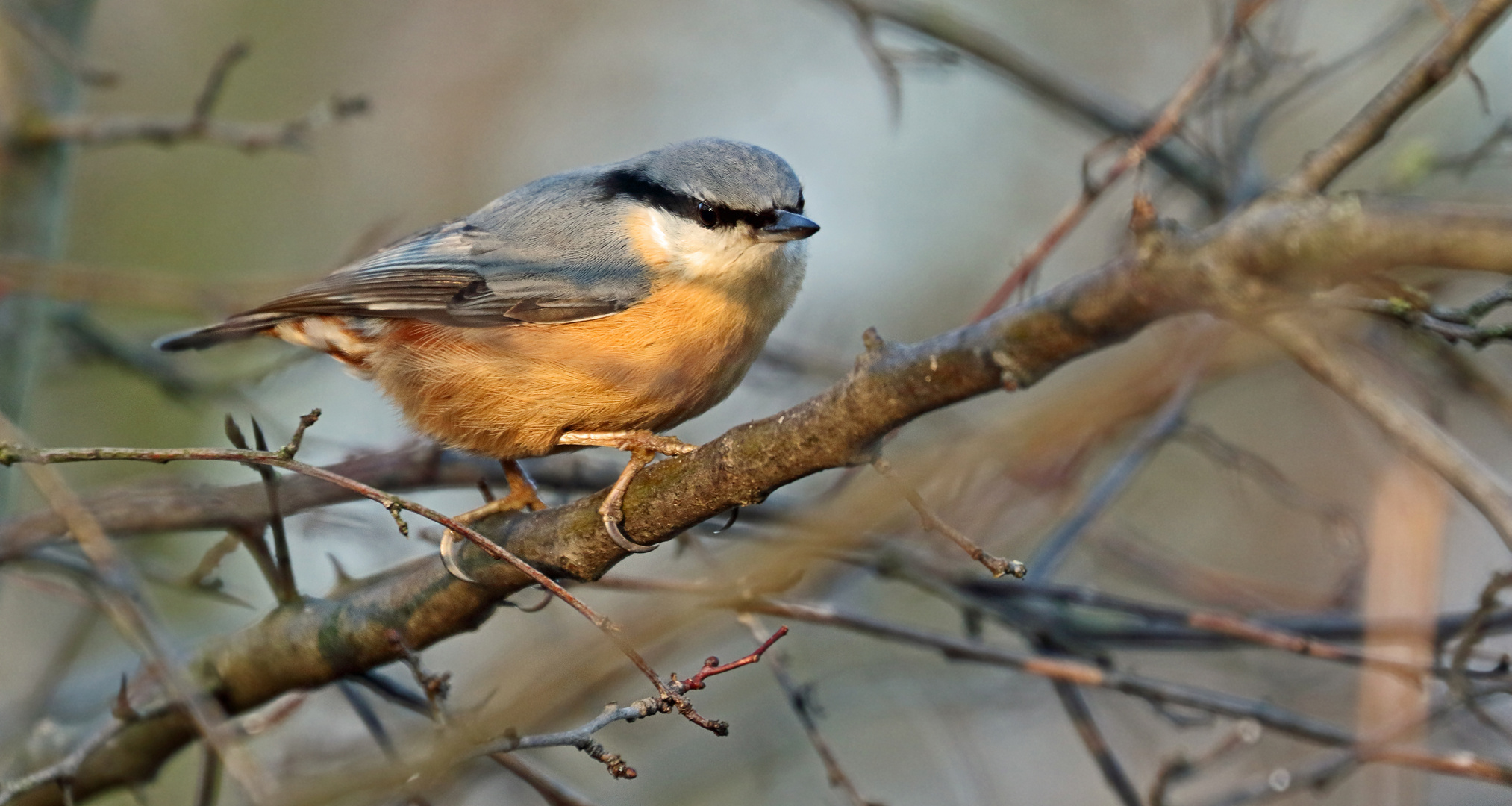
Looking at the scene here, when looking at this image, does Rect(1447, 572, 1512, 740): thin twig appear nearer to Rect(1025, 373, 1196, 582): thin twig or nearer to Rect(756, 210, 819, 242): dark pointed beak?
Rect(1025, 373, 1196, 582): thin twig

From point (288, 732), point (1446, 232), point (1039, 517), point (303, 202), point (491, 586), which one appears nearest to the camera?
point (1446, 232)

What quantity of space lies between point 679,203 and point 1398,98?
1839 mm

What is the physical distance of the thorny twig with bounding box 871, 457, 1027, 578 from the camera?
149 cm

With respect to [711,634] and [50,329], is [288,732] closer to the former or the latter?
[50,329]

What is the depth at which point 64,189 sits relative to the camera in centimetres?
373

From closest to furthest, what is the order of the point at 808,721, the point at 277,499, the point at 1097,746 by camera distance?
the point at 277,499 < the point at 808,721 < the point at 1097,746

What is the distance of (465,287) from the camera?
10.4 feet

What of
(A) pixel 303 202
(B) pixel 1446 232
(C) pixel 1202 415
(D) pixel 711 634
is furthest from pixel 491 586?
(A) pixel 303 202

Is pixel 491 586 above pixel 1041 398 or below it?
below

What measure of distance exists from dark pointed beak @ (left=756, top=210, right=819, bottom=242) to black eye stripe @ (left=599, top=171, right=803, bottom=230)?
0.02 meters

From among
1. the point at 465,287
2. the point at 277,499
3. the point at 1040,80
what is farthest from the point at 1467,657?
the point at 465,287

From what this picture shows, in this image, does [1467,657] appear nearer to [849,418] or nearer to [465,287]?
[849,418]

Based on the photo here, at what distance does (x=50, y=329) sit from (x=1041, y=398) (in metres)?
3.61

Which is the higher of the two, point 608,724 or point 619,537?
point 619,537
